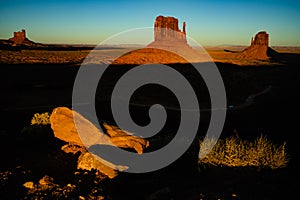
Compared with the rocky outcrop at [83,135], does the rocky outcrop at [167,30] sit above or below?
above

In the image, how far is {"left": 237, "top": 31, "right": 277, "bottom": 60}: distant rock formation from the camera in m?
94.3

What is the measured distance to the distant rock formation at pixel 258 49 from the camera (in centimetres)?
9431

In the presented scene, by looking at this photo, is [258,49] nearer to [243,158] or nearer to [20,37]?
[243,158]

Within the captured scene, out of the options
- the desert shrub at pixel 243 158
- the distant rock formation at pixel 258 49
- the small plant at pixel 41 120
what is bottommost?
the desert shrub at pixel 243 158

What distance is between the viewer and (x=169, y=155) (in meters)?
6.78

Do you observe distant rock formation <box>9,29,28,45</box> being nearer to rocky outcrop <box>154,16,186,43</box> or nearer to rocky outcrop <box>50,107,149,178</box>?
rocky outcrop <box>154,16,186,43</box>

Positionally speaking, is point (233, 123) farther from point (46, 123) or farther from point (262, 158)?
point (46, 123)

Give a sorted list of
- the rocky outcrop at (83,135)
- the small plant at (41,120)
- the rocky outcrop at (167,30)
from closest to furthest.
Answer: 1. the rocky outcrop at (83,135)
2. the small plant at (41,120)
3. the rocky outcrop at (167,30)

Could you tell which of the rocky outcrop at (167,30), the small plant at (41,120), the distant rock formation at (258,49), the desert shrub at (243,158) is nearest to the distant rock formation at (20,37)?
the rocky outcrop at (167,30)

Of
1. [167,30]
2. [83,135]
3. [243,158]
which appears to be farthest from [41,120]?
[167,30]

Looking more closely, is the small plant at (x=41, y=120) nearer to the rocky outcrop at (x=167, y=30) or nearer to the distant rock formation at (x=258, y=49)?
the rocky outcrop at (x=167, y=30)

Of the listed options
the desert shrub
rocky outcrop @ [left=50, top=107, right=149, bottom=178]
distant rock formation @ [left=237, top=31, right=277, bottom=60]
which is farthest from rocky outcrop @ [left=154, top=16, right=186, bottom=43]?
the desert shrub

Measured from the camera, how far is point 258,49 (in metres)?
97.1

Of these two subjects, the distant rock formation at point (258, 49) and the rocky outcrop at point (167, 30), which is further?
the distant rock formation at point (258, 49)
